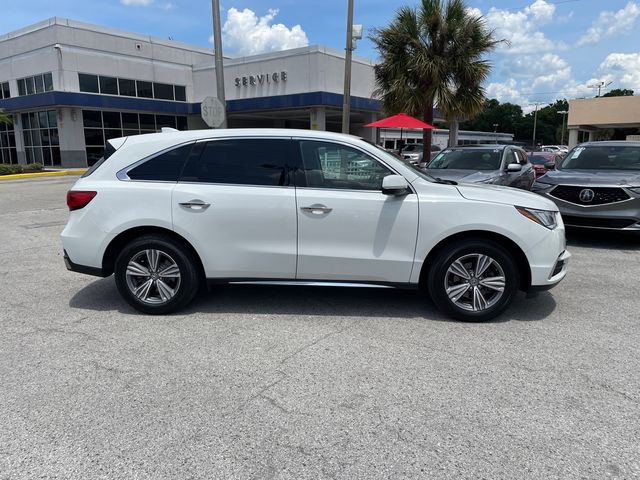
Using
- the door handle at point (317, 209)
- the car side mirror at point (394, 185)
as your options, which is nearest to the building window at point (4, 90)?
the door handle at point (317, 209)

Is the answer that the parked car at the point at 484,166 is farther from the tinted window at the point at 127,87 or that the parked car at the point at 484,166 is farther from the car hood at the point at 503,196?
the tinted window at the point at 127,87

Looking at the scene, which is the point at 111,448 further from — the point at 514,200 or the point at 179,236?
the point at 514,200

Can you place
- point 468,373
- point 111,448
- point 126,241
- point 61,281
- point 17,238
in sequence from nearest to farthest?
1. point 111,448
2. point 468,373
3. point 126,241
4. point 61,281
5. point 17,238

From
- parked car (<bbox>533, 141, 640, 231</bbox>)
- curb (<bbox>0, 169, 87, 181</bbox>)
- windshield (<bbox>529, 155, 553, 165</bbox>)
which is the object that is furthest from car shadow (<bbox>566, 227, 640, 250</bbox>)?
curb (<bbox>0, 169, 87, 181</bbox>)

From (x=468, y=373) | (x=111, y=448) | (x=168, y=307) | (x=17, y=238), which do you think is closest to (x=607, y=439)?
(x=468, y=373)

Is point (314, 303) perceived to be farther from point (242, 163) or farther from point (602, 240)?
point (602, 240)

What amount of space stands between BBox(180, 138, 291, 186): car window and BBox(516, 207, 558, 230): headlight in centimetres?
220

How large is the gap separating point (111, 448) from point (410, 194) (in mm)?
3086

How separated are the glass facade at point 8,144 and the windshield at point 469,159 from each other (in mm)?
32213

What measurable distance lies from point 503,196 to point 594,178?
14.4 ft

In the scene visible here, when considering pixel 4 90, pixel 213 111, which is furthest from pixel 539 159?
pixel 4 90

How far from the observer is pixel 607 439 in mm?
2787

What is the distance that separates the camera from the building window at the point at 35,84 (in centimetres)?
2785

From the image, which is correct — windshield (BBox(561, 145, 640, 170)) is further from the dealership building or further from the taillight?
the dealership building
